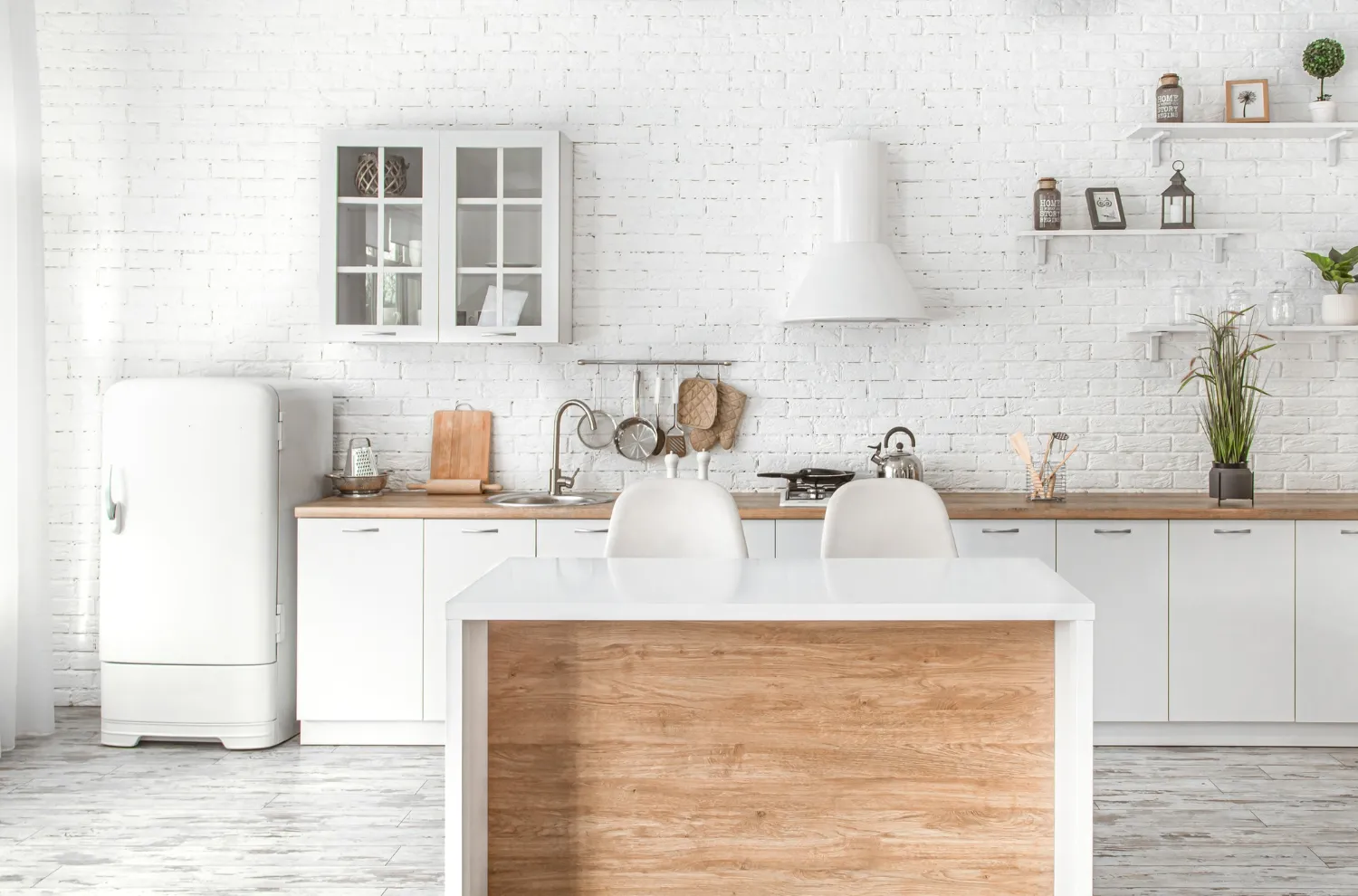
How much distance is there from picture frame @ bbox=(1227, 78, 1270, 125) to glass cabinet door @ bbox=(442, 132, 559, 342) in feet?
9.03

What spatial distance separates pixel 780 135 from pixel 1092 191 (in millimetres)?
1314

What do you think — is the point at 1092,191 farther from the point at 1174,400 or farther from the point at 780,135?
the point at 780,135

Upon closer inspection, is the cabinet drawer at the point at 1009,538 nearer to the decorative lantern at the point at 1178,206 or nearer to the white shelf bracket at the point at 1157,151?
the decorative lantern at the point at 1178,206

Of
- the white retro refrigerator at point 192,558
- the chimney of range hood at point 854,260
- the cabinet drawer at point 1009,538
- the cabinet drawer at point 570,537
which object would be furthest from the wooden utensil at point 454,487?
the cabinet drawer at point 1009,538

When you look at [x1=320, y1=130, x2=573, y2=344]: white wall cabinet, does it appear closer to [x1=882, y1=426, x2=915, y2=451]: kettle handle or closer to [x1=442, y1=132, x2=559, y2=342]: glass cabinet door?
[x1=442, y1=132, x2=559, y2=342]: glass cabinet door

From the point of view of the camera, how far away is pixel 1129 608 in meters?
4.26

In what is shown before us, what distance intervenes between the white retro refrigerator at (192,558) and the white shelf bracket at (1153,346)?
3493 millimetres

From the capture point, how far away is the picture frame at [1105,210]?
4.76 m

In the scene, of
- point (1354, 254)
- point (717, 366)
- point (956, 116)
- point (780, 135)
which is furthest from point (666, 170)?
point (1354, 254)

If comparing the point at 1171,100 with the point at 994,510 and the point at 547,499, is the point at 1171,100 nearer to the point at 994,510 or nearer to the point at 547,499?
the point at 994,510

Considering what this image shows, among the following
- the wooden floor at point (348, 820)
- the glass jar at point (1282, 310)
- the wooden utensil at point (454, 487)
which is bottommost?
the wooden floor at point (348, 820)

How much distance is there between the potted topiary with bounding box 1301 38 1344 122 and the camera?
459 centimetres

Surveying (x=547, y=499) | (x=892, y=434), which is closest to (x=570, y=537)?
(x=547, y=499)

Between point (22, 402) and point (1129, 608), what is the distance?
13.7 ft
